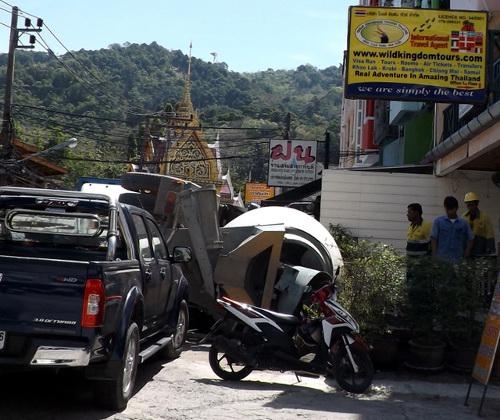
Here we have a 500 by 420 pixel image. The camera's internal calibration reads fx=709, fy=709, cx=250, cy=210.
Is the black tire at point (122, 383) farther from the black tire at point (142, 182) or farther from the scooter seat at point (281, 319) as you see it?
the black tire at point (142, 182)

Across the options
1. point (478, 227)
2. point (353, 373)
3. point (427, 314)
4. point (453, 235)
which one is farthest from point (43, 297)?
point (478, 227)

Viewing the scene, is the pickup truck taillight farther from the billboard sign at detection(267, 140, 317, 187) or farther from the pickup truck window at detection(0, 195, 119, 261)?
the billboard sign at detection(267, 140, 317, 187)

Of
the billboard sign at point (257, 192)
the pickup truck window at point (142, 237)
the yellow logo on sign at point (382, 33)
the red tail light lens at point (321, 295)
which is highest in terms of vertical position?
the yellow logo on sign at point (382, 33)

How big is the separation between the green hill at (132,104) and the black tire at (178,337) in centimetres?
2759

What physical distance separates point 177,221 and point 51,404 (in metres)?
5.26

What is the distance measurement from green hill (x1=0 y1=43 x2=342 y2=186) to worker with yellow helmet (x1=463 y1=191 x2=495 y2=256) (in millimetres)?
26980

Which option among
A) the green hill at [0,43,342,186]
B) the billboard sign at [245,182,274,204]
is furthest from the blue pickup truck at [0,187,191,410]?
the billboard sign at [245,182,274,204]

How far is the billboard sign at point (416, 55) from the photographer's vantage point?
10.8 meters

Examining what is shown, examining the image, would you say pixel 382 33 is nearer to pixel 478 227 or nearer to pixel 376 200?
pixel 478 227

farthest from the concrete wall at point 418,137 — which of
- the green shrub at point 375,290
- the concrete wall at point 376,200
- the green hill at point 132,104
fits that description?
the green hill at point 132,104

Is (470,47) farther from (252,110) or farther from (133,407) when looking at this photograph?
(252,110)

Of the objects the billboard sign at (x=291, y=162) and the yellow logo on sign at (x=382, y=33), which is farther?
the billboard sign at (x=291, y=162)

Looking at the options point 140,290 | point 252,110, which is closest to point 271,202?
point 140,290

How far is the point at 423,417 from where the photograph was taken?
6391mm
